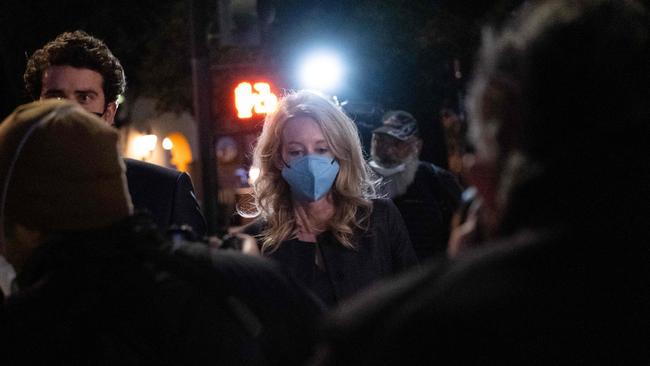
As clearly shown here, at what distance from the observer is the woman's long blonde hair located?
4168 millimetres

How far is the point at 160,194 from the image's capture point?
385 cm

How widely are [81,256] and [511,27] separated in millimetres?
1012

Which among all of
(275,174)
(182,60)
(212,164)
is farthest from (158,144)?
(275,174)

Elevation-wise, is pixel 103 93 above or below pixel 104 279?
above

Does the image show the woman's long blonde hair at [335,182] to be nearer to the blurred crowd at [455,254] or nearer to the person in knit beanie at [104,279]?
the blurred crowd at [455,254]

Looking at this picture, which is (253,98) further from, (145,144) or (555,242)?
(145,144)

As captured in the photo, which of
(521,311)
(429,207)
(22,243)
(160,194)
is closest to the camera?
(521,311)

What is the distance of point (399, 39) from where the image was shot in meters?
19.8

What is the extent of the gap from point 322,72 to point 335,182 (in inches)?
491

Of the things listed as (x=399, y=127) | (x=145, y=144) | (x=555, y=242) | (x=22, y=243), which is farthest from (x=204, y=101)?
(x=145, y=144)

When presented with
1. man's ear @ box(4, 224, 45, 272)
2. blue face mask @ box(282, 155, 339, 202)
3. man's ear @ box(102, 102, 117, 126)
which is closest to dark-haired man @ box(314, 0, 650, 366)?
man's ear @ box(4, 224, 45, 272)

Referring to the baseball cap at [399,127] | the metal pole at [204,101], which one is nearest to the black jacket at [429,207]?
the baseball cap at [399,127]

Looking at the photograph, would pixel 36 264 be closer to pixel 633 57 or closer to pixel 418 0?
pixel 633 57

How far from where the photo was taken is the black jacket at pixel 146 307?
1.86 metres
